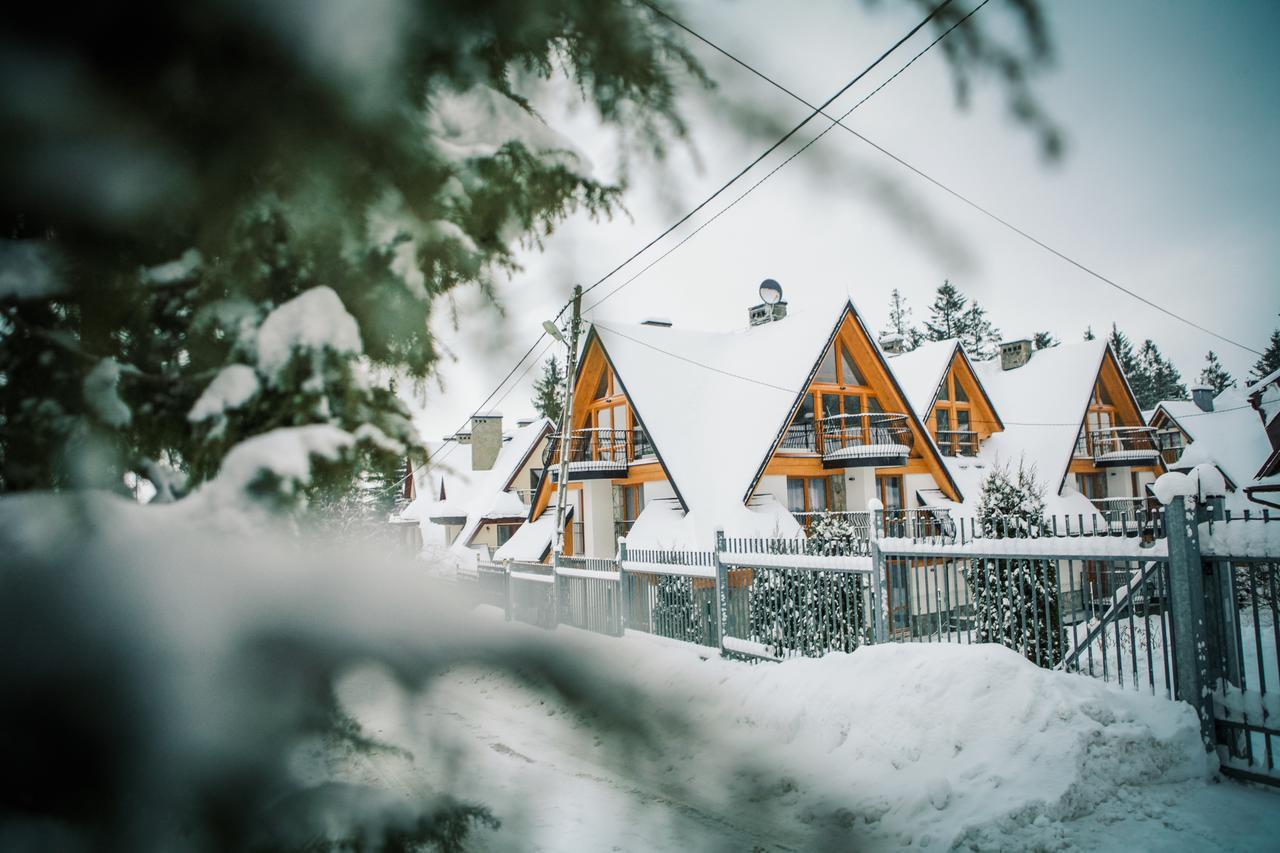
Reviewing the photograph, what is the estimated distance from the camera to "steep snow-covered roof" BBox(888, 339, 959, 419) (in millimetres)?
23516

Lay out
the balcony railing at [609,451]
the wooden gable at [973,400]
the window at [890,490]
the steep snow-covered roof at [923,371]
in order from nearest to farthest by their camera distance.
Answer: the balcony railing at [609,451] < the window at [890,490] < the steep snow-covered roof at [923,371] < the wooden gable at [973,400]

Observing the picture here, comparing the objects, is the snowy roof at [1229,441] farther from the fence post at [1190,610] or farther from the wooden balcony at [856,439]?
the fence post at [1190,610]

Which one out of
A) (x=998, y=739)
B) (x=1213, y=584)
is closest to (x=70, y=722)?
(x=998, y=739)

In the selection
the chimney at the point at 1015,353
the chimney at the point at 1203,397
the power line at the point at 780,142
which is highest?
the chimney at the point at 1015,353

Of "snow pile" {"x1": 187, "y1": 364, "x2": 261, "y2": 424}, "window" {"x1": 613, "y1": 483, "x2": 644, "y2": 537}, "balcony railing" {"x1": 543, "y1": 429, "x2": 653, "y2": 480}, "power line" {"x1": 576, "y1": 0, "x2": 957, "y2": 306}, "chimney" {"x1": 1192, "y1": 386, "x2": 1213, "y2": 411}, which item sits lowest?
"window" {"x1": 613, "y1": 483, "x2": 644, "y2": 537}

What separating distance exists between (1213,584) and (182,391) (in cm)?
693

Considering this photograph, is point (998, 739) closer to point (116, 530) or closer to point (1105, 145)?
point (1105, 145)

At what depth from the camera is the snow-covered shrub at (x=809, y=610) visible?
27.0ft

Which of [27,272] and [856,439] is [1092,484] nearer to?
[856,439]

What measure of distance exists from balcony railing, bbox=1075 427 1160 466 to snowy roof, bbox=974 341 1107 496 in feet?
5.64

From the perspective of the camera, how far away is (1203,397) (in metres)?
36.0

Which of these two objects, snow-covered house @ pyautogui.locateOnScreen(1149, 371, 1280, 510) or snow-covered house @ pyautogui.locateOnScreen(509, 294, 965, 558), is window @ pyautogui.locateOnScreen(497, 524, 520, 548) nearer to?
snow-covered house @ pyautogui.locateOnScreen(509, 294, 965, 558)

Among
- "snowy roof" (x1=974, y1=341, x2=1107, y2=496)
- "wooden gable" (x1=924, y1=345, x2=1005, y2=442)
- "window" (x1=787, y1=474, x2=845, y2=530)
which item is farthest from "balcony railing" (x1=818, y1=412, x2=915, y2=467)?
"snowy roof" (x1=974, y1=341, x2=1107, y2=496)

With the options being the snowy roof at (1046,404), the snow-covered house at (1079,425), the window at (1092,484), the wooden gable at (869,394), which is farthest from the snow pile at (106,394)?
the window at (1092,484)
